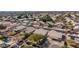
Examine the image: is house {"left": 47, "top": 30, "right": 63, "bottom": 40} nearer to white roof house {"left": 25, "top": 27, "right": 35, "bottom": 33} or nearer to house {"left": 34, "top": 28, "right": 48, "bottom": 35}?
house {"left": 34, "top": 28, "right": 48, "bottom": 35}

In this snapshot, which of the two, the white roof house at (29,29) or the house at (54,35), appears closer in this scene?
the house at (54,35)

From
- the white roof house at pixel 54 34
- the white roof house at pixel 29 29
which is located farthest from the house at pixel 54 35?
the white roof house at pixel 29 29

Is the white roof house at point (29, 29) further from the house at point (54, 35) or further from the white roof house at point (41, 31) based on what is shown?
the house at point (54, 35)

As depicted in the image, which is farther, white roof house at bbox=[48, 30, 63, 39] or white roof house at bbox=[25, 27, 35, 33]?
white roof house at bbox=[25, 27, 35, 33]

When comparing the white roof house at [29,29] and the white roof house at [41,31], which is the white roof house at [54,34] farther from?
the white roof house at [29,29]

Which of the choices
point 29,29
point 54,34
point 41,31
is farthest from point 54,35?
point 29,29

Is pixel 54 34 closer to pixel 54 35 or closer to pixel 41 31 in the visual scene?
pixel 54 35

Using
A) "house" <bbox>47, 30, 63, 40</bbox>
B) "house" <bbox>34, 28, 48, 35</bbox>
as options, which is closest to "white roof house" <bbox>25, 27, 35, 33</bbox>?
"house" <bbox>34, 28, 48, 35</bbox>
